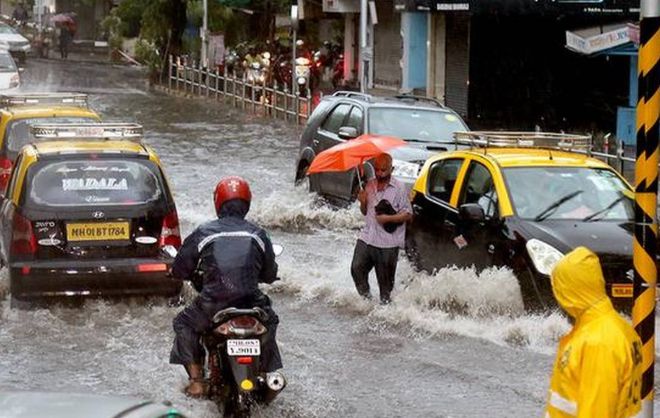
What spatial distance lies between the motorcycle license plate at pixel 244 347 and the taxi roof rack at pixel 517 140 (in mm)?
6103

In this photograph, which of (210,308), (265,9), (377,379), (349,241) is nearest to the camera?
(210,308)

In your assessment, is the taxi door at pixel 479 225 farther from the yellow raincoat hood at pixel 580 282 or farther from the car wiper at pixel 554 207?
the yellow raincoat hood at pixel 580 282

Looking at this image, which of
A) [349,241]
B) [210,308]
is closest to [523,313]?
[210,308]

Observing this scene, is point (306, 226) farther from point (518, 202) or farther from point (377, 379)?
point (377, 379)

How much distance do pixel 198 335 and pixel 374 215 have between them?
14.4ft

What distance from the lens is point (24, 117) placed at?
1838cm

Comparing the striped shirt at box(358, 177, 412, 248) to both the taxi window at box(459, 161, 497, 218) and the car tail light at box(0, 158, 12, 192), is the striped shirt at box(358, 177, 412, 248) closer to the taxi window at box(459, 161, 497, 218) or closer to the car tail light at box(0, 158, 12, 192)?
the taxi window at box(459, 161, 497, 218)

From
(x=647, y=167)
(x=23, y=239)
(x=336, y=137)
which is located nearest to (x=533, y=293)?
(x=23, y=239)

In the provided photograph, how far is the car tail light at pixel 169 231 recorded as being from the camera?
1312 cm

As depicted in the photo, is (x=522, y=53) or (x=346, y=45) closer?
(x=522, y=53)

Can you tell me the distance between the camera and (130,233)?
13.0 metres

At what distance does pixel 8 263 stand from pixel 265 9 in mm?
37764

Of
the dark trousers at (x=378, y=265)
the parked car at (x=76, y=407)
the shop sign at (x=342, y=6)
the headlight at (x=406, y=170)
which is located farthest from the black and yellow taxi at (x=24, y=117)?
the shop sign at (x=342, y=6)

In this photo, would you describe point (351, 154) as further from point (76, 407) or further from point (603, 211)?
point (76, 407)
